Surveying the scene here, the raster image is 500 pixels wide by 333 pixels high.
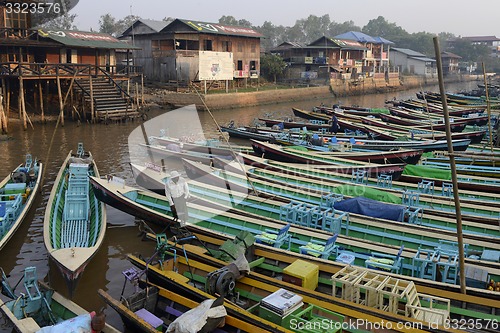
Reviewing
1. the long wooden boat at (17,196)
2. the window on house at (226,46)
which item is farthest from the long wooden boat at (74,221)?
the window on house at (226,46)

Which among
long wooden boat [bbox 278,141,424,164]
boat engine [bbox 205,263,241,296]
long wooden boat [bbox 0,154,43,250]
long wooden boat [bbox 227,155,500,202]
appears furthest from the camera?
long wooden boat [bbox 278,141,424,164]

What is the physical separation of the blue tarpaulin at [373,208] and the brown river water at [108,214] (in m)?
5.29

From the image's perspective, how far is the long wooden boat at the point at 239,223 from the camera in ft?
31.2

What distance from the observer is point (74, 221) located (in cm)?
1224

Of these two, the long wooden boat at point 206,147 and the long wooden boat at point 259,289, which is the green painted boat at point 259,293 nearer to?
the long wooden boat at point 259,289

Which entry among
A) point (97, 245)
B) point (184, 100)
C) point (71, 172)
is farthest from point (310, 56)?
point (97, 245)

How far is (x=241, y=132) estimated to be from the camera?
83.9 feet

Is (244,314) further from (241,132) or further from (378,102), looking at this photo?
(378,102)

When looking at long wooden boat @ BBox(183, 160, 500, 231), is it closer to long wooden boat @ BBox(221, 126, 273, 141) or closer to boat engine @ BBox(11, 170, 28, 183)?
boat engine @ BBox(11, 170, 28, 183)

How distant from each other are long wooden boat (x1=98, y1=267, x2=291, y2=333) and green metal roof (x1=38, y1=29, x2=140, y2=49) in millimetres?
25167

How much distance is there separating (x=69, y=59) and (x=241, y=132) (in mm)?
14951

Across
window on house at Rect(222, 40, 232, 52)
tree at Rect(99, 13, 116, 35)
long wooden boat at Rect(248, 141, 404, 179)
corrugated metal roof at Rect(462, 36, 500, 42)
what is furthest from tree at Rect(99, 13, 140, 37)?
corrugated metal roof at Rect(462, 36, 500, 42)

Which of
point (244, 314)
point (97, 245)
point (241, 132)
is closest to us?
point (244, 314)

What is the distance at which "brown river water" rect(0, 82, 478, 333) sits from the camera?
1052 centimetres
